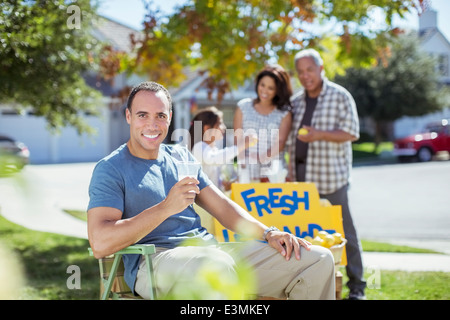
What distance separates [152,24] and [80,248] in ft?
10.0

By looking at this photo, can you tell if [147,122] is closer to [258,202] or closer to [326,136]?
[258,202]

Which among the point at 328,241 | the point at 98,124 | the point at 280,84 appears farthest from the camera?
the point at 98,124

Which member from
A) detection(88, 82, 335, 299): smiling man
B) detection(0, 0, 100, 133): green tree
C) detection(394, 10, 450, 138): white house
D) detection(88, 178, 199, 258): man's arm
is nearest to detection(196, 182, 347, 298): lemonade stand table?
detection(88, 82, 335, 299): smiling man

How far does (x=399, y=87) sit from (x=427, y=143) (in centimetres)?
665

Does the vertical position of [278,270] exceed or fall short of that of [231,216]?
it falls short

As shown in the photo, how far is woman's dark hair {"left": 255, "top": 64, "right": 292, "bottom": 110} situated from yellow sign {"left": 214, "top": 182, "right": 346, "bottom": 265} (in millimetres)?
889

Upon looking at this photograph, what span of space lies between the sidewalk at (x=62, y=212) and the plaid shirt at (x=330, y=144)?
3.18 ft

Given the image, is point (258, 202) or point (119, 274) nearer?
point (119, 274)

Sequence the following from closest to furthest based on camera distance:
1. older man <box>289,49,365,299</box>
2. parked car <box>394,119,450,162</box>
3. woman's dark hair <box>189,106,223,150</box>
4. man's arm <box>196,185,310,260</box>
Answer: man's arm <box>196,185,310,260</box>, older man <box>289,49,365,299</box>, woman's dark hair <box>189,106,223,150</box>, parked car <box>394,119,450,162</box>

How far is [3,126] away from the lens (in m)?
24.8

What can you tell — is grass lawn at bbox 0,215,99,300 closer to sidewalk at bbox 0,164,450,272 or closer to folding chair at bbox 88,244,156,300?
sidewalk at bbox 0,164,450,272

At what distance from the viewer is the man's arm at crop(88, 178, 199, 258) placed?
2234 millimetres

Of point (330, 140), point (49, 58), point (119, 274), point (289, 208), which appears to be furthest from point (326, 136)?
point (49, 58)

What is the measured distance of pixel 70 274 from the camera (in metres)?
5.49
